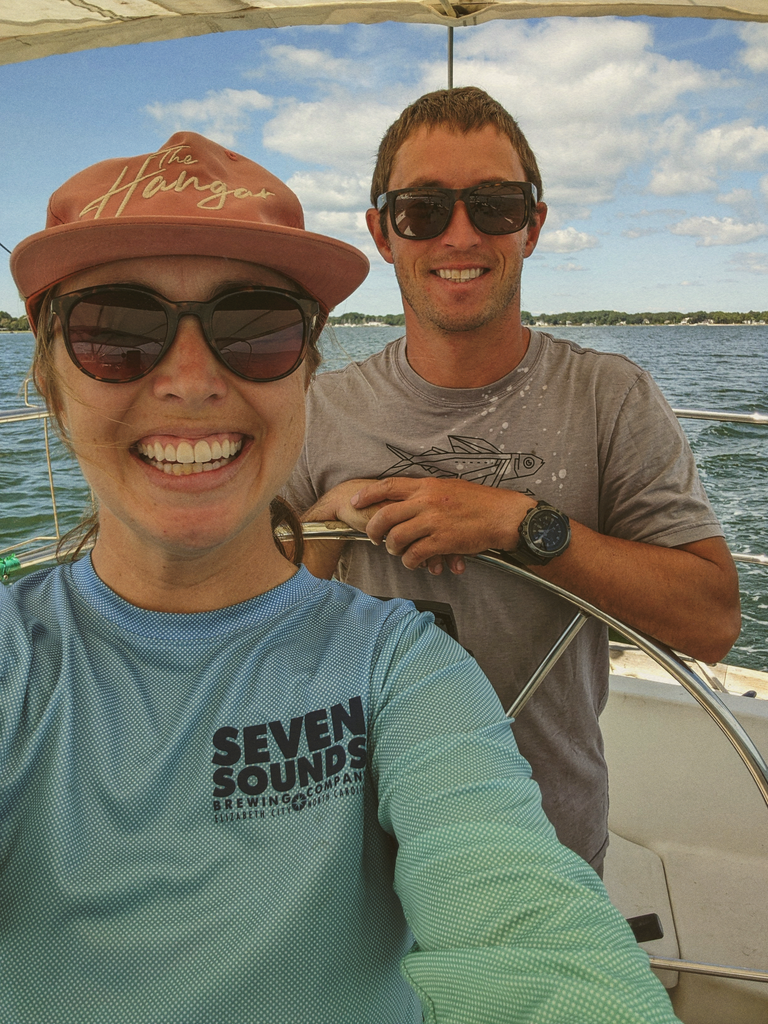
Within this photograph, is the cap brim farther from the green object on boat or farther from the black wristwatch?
the green object on boat

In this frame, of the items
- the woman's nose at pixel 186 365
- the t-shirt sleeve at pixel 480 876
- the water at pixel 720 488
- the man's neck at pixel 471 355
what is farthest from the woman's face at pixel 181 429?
the water at pixel 720 488

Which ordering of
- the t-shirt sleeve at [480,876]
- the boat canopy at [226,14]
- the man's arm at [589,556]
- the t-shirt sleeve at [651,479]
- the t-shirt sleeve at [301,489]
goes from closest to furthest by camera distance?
the t-shirt sleeve at [480,876]
the man's arm at [589,556]
the t-shirt sleeve at [651,479]
the t-shirt sleeve at [301,489]
the boat canopy at [226,14]

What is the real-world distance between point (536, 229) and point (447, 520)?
840mm

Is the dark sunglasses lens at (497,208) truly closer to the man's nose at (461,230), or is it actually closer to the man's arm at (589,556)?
the man's nose at (461,230)

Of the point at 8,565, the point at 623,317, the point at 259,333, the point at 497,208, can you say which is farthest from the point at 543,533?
the point at 623,317

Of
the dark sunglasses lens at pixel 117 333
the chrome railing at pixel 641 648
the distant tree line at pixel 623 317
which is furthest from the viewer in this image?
the distant tree line at pixel 623 317

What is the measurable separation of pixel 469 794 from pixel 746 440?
16.6 metres

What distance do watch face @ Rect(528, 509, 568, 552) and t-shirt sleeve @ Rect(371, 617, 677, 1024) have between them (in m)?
0.36

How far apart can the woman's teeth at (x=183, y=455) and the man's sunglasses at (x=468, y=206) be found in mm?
838

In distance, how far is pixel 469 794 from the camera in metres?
0.76

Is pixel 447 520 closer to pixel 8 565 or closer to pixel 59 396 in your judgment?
pixel 59 396

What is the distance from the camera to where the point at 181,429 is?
878 millimetres

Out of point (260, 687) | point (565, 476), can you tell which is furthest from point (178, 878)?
point (565, 476)

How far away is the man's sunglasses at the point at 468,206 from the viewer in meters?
1.46
